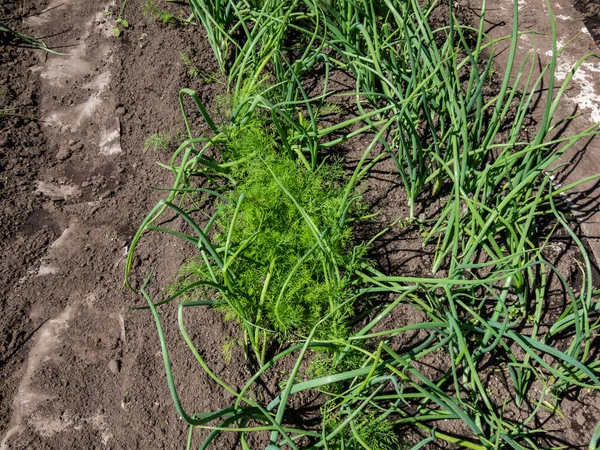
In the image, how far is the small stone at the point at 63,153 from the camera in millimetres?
2174

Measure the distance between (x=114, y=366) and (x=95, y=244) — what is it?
1.64 ft

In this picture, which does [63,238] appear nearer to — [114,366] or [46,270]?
[46,270]

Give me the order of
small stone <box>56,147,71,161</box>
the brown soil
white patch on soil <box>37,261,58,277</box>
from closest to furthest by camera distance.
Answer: the brown soil < white patch on soil <box>37,261,58,277</box> < small stone <box>56,147,71,161</box>

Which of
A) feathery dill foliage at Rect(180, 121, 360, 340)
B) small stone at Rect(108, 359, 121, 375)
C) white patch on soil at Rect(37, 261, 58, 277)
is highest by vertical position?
feathery dill foliage at Rect(180, 121, 360, 340)

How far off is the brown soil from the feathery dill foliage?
0.19 m

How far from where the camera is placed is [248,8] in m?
2.20

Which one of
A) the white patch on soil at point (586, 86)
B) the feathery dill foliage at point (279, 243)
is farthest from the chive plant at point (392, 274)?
the white patch on soil at point (586, 86)

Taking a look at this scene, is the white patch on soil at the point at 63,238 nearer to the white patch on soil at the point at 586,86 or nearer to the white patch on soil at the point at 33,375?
the white patch on soil at the point at 33,375

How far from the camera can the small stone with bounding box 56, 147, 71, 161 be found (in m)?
2.17

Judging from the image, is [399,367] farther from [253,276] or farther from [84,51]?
[84,51]

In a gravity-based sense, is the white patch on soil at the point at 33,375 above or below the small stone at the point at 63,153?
below

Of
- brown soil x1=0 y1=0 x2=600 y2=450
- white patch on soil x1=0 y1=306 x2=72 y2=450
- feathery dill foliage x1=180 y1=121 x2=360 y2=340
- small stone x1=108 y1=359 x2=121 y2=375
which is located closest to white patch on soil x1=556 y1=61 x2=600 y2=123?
brown soil x1=0 y1=0 x2=600 y2=450

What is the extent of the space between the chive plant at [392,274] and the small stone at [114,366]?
25 cm

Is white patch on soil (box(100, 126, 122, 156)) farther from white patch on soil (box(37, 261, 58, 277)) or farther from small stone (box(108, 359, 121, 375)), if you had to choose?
small stone (box(108, 359, 121, 375))
